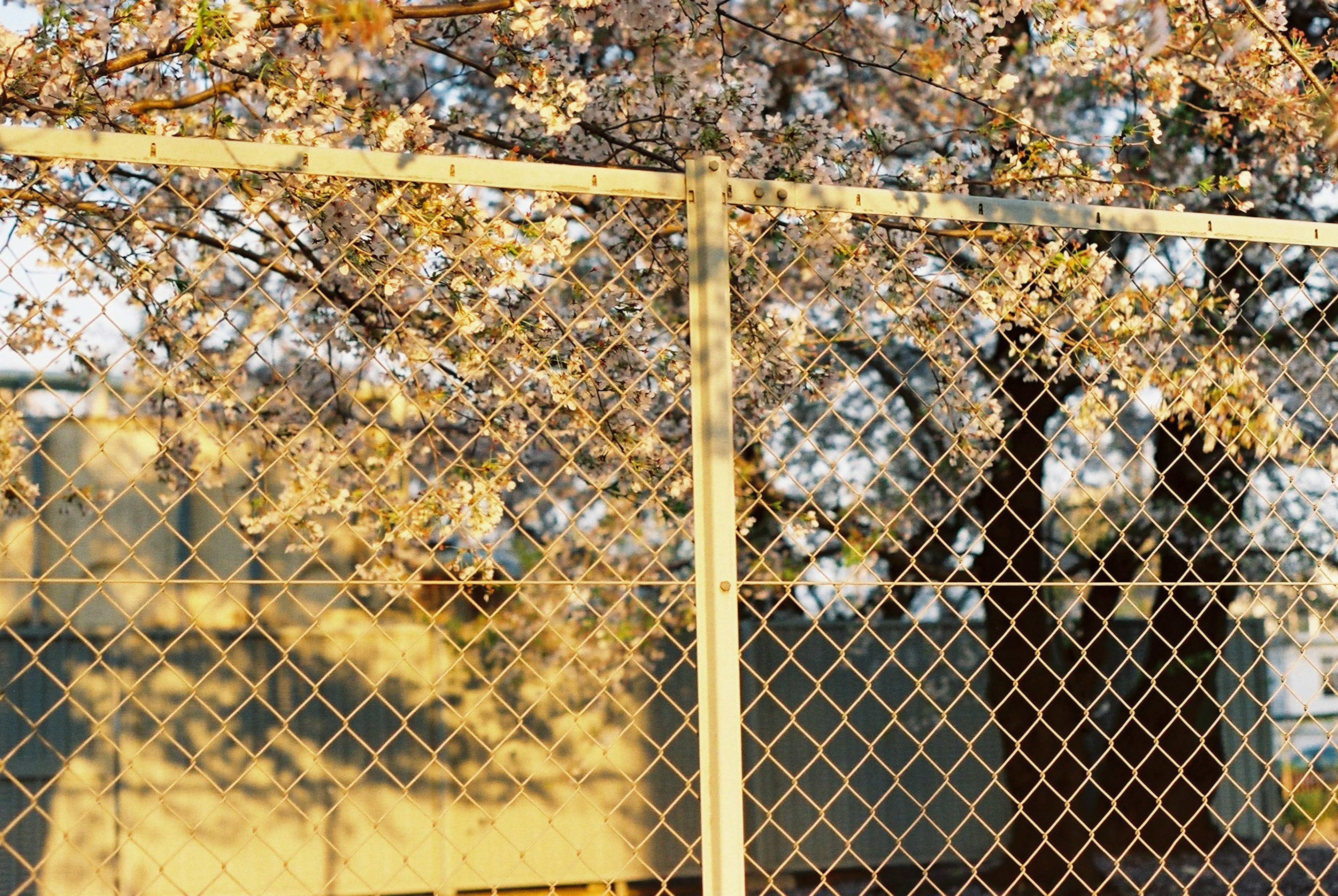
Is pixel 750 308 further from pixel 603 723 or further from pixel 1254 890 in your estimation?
pixel 1254 890

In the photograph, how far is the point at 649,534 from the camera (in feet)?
25.6

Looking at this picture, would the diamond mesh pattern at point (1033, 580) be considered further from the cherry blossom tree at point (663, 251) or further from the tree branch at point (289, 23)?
the tree branch at point (289, 23)

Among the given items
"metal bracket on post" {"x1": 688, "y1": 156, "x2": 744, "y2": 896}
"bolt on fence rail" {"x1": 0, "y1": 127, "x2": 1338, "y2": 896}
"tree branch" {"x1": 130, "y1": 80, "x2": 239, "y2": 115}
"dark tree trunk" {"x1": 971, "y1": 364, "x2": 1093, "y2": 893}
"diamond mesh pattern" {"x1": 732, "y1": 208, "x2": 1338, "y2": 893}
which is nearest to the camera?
"metal bracket on post" {"x1": 688, "y1": 156, "x2": 744, "y2": 896}

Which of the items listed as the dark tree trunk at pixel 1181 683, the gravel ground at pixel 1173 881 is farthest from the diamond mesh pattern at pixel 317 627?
the dark tree trunk at pixel 1181 683

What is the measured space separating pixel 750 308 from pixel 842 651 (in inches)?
21.0

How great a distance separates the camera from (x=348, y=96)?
18.1 ft

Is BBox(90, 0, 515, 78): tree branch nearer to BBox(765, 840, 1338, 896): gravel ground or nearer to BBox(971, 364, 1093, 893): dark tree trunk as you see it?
BBox(971, 364, 1093, 893): dark tree trunk

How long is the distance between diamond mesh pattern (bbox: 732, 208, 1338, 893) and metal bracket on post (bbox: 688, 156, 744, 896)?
1053 mm

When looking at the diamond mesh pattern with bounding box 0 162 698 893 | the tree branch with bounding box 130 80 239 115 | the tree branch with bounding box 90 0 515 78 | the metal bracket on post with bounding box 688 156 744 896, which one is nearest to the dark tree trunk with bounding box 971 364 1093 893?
the diamond mesh pattern with bounding box 0 162 698 893

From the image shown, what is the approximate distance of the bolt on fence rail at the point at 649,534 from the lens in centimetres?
211

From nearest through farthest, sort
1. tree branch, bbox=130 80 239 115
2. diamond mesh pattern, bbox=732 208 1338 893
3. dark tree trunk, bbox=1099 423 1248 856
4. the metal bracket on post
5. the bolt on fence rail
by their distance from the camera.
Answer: the metal bracket on post, the bolt on fence rail, tree branch, bbox=130 80 239 115, diamond mesh pattern, bbox=732 208 1338 893, dark tree trunk, bbox=1099 423 1248 856

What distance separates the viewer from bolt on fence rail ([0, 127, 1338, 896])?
211 centimetres

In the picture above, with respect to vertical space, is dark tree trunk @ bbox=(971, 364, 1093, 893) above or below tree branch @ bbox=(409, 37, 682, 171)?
below

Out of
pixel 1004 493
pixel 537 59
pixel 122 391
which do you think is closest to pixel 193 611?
pixel 122 391
